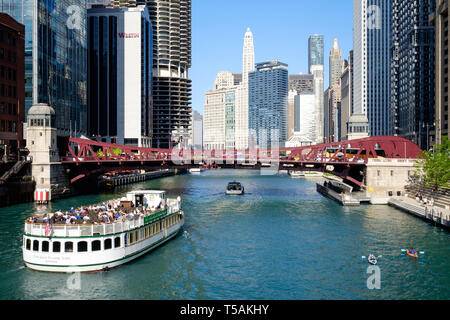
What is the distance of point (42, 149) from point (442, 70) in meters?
110

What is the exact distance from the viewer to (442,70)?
12962 centimetres

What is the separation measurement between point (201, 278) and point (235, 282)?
3.07m

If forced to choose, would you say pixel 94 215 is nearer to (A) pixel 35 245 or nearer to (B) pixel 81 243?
(B) pixel 81 243

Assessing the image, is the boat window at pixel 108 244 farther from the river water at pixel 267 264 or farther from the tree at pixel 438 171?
the tree at pixel 438 171

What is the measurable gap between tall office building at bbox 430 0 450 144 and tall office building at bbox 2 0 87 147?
104 m

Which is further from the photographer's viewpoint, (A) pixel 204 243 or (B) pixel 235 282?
(A) pixel 204 243

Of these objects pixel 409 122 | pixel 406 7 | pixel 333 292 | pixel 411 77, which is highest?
pixel 406 7

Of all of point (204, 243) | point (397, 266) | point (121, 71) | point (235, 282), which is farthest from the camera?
point (121, 71)

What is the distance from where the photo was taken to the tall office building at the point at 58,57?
114438 millimetres

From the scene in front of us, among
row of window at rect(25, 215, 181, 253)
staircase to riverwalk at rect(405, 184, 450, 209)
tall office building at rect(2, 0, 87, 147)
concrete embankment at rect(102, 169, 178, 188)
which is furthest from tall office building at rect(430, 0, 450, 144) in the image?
row of window at rect(25, 215, 181, 253)

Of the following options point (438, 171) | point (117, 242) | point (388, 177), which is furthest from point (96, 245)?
point (388, 177)

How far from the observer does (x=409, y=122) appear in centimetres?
18650

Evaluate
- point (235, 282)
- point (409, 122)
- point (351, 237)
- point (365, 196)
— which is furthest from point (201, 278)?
point (409, 122)
